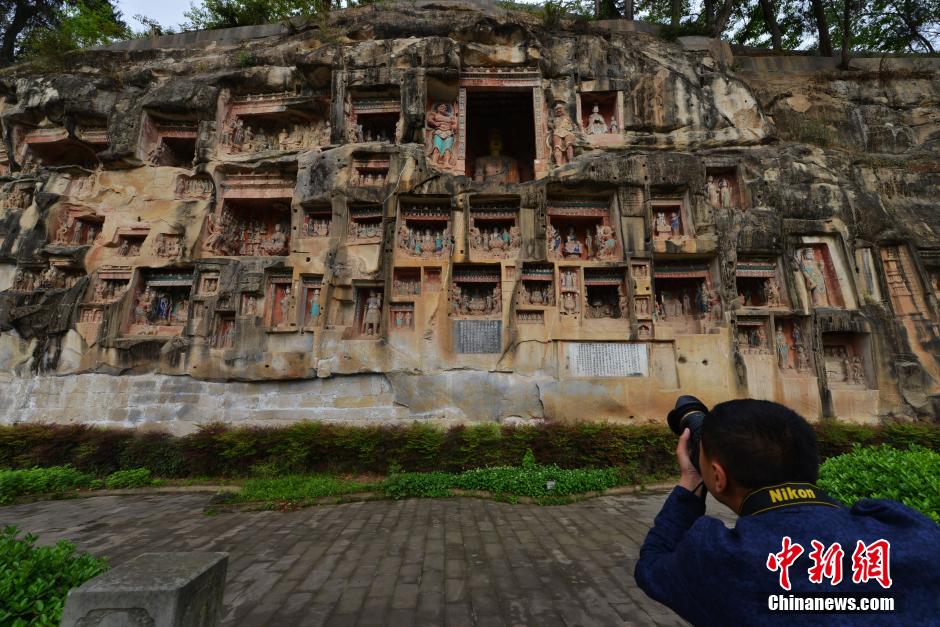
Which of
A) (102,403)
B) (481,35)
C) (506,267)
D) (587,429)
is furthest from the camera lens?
(481,35)

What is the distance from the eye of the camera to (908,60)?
50.8 feet

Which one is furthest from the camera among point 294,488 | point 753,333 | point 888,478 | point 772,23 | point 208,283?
point 772,23

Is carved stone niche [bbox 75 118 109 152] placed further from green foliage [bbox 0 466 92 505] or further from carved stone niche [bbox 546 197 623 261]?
carved stone niche [bbox 546 197 623 261]

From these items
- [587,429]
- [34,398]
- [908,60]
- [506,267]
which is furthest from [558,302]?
[908,60]

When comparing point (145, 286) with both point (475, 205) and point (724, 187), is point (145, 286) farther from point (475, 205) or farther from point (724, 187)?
point (724, 187)

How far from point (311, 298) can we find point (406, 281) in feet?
8.93

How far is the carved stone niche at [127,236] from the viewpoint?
12812 millimetres

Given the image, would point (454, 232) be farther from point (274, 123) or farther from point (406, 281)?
point (274, 123)

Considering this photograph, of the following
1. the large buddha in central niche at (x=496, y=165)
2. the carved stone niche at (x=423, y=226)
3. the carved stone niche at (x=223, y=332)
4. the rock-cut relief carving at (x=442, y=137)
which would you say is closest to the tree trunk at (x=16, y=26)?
the carved stone niche at (x=223, y=332)

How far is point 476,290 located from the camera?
12.3 m

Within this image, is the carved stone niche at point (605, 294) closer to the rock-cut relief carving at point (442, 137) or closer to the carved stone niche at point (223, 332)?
the rock-cut relief carving at point (442, 137)

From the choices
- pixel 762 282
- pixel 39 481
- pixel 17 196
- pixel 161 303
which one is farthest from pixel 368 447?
pixel 17 196

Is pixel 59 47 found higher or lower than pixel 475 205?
higher

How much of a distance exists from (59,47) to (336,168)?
12.2 m
